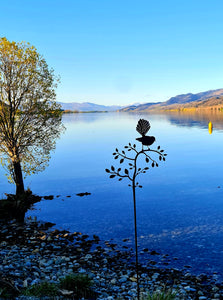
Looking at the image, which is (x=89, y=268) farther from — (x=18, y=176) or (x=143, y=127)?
(x=18, y=176)

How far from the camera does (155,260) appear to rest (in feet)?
53.2

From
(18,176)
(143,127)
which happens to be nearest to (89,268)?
(143,127)

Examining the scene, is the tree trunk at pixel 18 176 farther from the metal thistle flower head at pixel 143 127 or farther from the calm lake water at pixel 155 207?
the metal thistle flower head at pixel 143 127

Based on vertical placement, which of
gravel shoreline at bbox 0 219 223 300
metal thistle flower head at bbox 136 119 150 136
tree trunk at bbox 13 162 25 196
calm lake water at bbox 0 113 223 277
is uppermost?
metal thistle flower head at bbox 136 119 150 136

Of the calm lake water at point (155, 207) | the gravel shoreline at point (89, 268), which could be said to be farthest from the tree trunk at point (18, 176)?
the gravel shoreline at point (89, 268)

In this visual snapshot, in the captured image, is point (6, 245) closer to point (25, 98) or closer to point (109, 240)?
point (109, 240)

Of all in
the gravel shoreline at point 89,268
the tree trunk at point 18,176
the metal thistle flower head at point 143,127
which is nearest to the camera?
the metal thistle flower head at point 143,127

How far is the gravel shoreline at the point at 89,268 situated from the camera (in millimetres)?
12250

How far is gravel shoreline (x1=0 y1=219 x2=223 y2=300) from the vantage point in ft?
40.2

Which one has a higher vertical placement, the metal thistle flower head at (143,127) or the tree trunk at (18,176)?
the metal thistle flower head at (143,127)

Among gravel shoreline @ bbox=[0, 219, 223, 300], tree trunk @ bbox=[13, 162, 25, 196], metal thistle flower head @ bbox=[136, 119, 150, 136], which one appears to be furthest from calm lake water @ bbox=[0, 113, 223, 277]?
metal thistle flower head @ bbox=[136, 119, 150, 136]

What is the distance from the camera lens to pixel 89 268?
14.7 m

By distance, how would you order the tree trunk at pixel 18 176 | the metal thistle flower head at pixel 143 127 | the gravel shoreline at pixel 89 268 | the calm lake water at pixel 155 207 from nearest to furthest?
1. the metal thistle flower head at pixel 143 127
2. the gravel shoreline at pixel 89 268
3. the calm lake water at pixel 155 207
4. the tree trunk at pixel 18 176

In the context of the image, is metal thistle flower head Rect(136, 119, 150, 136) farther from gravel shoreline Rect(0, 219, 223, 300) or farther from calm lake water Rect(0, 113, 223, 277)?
calm lake water Rect(0, 113, 223, 277)
